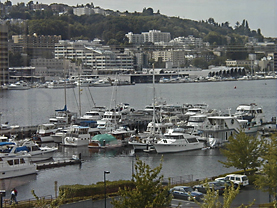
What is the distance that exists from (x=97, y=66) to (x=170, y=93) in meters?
5.06

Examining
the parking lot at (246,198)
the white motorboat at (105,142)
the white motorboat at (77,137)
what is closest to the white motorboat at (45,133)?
the white motorboat at (77,137)

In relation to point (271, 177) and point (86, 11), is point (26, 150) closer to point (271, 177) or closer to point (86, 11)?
point (271, 177)

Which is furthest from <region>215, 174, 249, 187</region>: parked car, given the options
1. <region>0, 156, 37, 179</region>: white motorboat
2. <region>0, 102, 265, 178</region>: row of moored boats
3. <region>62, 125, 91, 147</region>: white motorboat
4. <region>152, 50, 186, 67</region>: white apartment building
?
<region>152, 50, 186, 67</region>: white apartment building

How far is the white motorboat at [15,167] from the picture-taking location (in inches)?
204

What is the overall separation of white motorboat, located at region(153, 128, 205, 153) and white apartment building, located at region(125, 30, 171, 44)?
4978 millimetres

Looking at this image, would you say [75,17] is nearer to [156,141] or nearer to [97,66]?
[97,66]

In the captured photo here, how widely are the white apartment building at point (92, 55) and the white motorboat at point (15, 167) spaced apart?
499cm

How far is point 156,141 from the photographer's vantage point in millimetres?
6949

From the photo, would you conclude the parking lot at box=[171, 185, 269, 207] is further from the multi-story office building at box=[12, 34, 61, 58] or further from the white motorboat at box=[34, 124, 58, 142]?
the multi-story office building at box=[12, 34, 61, 58]

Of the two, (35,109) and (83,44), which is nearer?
(83,44)

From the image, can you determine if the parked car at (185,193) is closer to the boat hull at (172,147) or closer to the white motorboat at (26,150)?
the white motorboat at (26,150)

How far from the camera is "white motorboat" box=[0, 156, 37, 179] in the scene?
518 cm

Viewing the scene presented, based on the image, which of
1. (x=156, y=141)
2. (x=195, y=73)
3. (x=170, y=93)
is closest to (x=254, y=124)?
(x=156, y=141)

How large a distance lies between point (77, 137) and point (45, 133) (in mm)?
821
